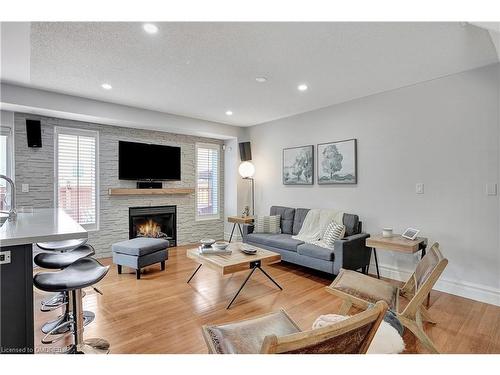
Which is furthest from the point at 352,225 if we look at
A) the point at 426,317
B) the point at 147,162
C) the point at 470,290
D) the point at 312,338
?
the point at 147,162

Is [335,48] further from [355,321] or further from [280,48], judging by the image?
[355,321]

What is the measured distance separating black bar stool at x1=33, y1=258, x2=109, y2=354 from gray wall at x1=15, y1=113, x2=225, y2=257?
2743 mm

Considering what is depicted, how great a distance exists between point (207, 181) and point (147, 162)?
1379mm

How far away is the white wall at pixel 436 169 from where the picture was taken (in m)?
2.86

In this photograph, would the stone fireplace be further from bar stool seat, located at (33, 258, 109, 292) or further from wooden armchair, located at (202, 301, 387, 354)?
wooden armchair, located at (202, 301, 387, 354)

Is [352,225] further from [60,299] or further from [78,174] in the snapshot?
[78,174]

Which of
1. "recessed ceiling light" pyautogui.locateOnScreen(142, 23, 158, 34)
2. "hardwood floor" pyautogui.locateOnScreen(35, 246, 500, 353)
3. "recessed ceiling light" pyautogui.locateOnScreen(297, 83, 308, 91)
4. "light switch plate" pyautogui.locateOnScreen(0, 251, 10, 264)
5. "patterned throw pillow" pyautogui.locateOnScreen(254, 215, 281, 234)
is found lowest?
"hardwood floor" pyautogui.locateOnScreen(35, 246, 500, 353)

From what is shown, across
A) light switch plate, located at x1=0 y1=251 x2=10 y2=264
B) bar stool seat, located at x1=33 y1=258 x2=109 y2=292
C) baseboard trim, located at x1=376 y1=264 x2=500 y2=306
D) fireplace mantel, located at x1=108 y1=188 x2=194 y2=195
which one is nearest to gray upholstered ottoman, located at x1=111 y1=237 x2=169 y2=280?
fireplace mantel, located at x1=108 y1=188 x2=194 y2=195

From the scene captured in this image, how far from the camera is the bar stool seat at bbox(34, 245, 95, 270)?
7.59ft

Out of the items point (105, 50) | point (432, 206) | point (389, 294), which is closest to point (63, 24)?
point (105, 50)

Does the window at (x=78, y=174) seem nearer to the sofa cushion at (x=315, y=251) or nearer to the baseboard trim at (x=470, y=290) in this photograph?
the sofa cushion at (x=315, y=251)

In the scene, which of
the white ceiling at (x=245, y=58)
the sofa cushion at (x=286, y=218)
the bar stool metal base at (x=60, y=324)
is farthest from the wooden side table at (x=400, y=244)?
the bar stool metal base at (x=60, y=324)

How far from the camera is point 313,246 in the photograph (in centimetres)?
362

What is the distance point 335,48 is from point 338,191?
7.52 ft
